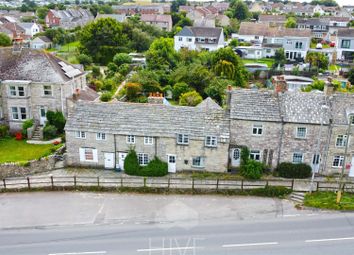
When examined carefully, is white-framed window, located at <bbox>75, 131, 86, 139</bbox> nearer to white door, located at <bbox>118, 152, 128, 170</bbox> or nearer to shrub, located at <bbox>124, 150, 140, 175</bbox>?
white door, located at <bbox>118, 152, 128, 170</bbox>

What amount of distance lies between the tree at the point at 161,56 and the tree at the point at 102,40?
11.0 m

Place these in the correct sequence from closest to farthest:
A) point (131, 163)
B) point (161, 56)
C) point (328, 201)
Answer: point (328, 201) → point (131, 163) → point (161, 56)

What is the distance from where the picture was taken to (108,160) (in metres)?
36.0

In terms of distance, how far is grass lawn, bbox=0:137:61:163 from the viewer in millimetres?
37062

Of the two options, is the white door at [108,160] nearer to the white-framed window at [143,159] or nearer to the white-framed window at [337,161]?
the white-framed window at [143,159]

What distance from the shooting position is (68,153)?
36.4 meters

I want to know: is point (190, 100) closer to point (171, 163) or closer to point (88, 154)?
point (171, 163)

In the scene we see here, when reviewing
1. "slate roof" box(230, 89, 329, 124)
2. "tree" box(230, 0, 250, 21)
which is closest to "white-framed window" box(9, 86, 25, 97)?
"slate roof" box(230, 89, 329, 124)

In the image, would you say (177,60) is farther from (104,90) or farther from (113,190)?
(113,190)

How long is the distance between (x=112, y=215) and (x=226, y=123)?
13.2 meters

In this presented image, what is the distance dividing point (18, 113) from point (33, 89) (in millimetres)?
3243

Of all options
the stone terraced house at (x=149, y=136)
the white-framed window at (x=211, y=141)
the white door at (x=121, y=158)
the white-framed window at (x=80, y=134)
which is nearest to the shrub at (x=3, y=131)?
the stone terraced house at (x=149, y=136)

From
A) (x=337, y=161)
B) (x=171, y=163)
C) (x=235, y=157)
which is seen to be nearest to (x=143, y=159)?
(x=171, y=163)

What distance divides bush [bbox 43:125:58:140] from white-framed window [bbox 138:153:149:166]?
39.7 feet
